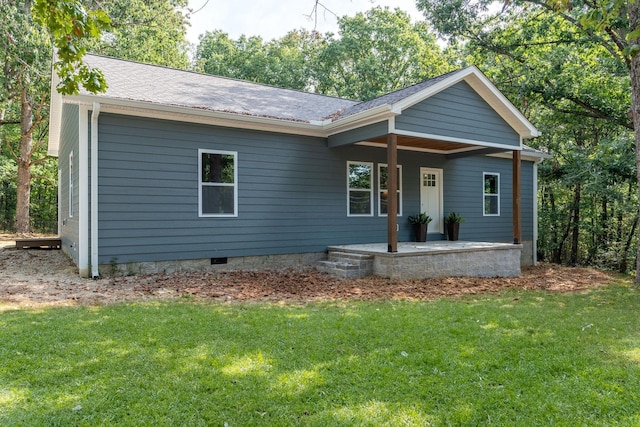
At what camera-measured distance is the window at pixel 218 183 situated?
8.26 metres

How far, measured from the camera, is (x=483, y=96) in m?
9.56

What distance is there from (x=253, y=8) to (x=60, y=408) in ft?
14.2

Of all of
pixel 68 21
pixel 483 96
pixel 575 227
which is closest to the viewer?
pixel 68 21

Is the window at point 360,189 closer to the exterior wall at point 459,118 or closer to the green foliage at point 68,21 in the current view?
the exterior wall at point 459,118

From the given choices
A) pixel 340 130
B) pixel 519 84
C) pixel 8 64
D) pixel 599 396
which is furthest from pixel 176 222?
pixel 8 64

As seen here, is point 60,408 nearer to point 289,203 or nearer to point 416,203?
point 289,203

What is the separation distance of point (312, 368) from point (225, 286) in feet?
12.9

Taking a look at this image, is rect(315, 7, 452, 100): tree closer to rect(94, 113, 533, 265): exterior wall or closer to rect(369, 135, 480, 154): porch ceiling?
rect(369, 135, 480, 154): porch ceiling

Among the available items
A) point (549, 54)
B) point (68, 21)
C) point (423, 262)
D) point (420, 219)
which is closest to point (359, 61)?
point (549, 54)

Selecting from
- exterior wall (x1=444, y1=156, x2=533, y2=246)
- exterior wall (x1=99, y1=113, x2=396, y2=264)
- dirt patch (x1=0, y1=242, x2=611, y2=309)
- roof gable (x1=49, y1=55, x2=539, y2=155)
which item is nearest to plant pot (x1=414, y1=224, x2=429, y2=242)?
exterior wall (x1=444, y1=156, x2=533, y2=246)

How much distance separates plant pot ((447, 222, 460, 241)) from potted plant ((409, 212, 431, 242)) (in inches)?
36.4

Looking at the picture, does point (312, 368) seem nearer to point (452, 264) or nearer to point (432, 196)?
point (452, 264)

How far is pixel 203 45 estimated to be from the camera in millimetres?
32281

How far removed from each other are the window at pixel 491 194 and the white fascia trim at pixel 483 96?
256 cm
